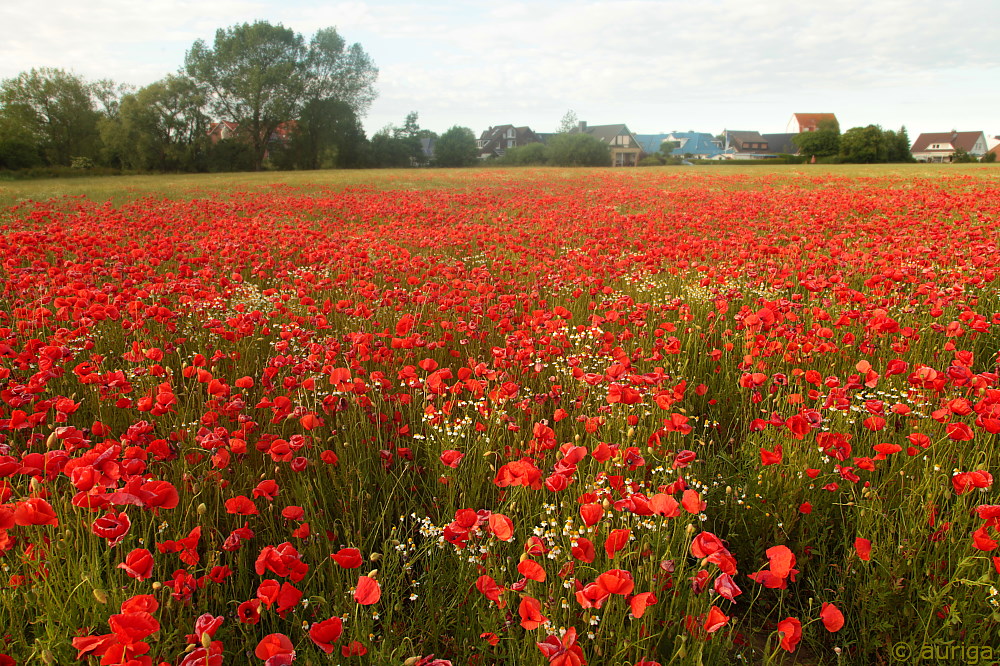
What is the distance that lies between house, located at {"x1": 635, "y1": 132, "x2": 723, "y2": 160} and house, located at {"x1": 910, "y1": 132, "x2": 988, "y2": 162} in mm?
32168

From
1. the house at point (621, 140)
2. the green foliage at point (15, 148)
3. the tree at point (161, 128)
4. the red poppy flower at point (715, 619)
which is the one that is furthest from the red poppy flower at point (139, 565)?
the house at point (621, 140)

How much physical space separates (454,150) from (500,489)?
62006 mm

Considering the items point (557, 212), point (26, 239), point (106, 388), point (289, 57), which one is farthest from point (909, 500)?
point (289, 57)

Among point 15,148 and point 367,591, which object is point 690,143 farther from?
point 367,591

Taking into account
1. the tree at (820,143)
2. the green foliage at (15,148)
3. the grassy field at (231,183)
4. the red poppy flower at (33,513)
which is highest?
the tree at (820,143)

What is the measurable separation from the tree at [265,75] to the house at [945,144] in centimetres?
9514

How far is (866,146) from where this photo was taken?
177 feet

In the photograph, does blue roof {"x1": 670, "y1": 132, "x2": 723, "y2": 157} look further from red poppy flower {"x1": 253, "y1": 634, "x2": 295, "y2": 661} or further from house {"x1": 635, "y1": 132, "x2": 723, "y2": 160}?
red poppy flower {"x1": 253, "y1": 634, "x2": 295, "y2": 661}

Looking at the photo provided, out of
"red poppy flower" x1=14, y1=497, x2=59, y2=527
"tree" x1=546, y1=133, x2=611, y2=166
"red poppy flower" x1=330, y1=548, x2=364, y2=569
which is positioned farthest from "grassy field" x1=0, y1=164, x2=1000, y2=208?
"tree" x1=546, y1=133, x2=611, y2=166

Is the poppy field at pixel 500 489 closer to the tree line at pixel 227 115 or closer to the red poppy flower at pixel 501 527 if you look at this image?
the red poppy flower at pixel 501 527

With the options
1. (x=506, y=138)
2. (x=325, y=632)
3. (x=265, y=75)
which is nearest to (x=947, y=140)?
(x=506, y=138)

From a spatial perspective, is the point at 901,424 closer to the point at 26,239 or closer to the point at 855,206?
the point at 26,239

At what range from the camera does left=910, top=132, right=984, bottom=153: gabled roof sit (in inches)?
4026

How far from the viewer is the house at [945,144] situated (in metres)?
101
